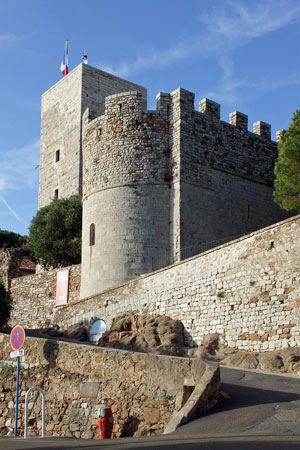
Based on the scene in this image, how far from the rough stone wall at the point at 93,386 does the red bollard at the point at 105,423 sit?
36 centimetres

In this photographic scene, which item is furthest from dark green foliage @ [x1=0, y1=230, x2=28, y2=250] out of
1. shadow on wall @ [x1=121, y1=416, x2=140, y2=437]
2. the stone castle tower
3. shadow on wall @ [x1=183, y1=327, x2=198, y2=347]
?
shadow on wall @ [x1=121, y1=416, x2=140, y2=437]

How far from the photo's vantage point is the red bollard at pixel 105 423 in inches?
369

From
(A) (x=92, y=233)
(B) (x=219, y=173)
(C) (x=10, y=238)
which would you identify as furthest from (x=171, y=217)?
(C) (x=10, y=238)

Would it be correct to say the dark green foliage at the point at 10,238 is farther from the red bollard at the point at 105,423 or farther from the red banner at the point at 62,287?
the red bollard at the point at 105,423

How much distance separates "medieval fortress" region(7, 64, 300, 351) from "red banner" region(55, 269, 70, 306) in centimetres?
43

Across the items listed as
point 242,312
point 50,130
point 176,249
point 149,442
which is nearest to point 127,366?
point 149,442

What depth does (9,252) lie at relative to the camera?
3350cm

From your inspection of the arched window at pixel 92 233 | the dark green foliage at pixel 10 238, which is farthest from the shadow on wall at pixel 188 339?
the dark green foliage at pixel 10 238

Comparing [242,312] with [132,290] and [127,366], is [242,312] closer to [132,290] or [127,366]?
[132,290]

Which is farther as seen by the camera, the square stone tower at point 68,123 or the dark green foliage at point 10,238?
the dark green foliage at point 10,238

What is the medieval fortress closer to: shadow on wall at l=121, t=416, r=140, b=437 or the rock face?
the rock face

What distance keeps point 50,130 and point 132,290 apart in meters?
19.4

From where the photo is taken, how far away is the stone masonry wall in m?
15.4

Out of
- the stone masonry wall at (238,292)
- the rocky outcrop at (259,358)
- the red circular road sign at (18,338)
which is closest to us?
the red circular road sign at (18,338)
